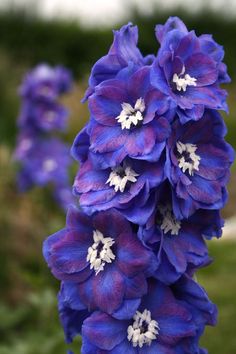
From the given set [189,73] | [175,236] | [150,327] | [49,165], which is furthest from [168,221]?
[49,165]

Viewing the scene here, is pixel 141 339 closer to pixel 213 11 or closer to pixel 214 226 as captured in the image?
pixel 214 226

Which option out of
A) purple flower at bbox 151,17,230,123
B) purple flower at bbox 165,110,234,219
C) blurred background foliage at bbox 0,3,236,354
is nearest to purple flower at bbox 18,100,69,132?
blurred background foliage at bbox 0,3,236,354

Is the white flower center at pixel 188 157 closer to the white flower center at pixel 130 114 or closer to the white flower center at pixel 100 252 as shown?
the white flower center at pixel 130 114

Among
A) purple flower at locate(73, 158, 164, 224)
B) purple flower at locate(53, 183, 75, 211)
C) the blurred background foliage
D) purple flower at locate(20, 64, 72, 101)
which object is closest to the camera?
purple flower at locate(73, 158, 164, 224)

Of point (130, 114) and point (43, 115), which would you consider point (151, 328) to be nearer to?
point (130, 114)

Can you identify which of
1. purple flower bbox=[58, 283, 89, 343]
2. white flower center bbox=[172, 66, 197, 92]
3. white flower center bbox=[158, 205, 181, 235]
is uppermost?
white flower center bbox=[172, 66, 197, 92]

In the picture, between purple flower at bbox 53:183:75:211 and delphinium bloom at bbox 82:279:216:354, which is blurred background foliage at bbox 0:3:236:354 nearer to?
purple flower at bbox 53:183:75:211

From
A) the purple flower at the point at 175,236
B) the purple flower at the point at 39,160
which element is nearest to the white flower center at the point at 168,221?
the purple flower at the point at 175,236

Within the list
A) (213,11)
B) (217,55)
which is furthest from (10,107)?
(217,55)
